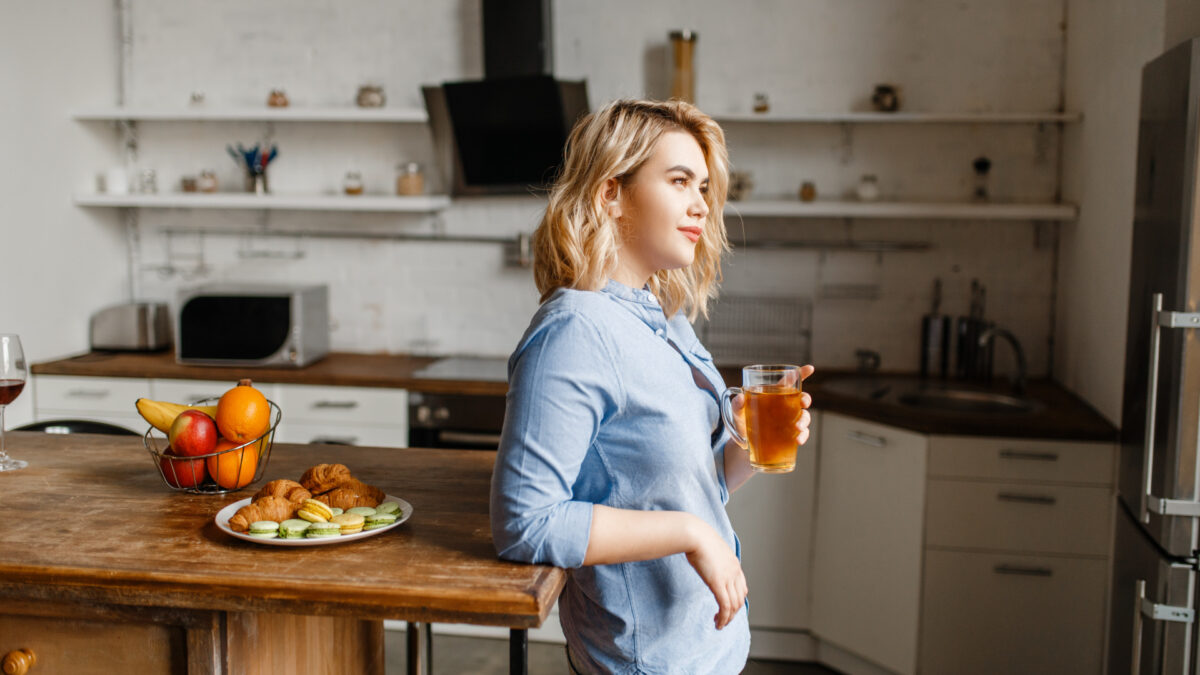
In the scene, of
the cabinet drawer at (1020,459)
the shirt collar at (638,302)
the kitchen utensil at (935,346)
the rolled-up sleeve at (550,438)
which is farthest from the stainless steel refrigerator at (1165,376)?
the rolled-up sleeve at (550,438)

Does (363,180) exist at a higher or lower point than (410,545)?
higher

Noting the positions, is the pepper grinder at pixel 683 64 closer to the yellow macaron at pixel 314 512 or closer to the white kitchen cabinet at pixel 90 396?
the white kitchen cabinet at pixel 90 396

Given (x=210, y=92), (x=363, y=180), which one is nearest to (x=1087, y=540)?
(x=363, y=180)

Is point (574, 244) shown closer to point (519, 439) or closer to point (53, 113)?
point (519, 439)

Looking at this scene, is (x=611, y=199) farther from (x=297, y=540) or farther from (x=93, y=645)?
(x=93, y=645)

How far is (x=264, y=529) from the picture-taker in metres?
1.29

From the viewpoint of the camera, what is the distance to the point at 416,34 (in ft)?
12.6

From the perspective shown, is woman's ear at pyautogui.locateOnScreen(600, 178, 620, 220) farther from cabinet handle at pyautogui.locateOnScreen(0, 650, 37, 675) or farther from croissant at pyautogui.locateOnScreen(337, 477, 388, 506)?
cabinet handle at pyautogui.locateOnScreen(0, 650, 37, 675)

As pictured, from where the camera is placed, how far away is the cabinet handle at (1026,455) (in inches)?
108

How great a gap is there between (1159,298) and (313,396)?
102 inches

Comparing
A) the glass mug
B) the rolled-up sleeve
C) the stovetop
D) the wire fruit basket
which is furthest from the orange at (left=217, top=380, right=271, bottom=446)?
the stovetop

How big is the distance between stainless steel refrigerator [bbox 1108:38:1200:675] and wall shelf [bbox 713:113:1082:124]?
891 mm

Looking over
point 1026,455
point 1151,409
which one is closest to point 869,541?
point 1026,455

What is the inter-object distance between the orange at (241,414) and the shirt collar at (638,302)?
0.58m
